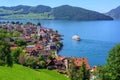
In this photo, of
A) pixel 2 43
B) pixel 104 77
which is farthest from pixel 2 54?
pixel 104 77

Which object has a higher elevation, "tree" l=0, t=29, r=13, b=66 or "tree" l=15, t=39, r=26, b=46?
"tree" l=0, t=29, r=13, b=66

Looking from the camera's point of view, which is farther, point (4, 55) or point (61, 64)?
point (61, 64)

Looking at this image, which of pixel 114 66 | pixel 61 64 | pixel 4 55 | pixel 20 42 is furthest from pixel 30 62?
pixel 20 42

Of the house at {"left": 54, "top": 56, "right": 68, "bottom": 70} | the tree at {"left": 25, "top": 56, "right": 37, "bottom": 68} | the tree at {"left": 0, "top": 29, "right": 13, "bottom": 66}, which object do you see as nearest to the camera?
the tree at {"left": 0, "top": 29, "right": 13, "bottom": 66}

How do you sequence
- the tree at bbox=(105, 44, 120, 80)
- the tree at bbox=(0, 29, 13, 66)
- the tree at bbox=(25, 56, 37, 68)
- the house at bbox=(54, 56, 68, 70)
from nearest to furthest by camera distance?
the tree at bbox=(105, 44, 120, 80), the tree at bbox=(0, 29, 13, 66), the tree at bbox=(25, 56, 37, 68), the house at bbox=(54, 56, 68, 70)

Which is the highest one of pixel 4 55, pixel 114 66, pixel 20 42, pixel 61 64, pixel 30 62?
pixel 114 66

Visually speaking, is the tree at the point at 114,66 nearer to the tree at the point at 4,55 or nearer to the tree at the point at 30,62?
the tree at the point at 4,55

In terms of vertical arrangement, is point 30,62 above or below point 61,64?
above

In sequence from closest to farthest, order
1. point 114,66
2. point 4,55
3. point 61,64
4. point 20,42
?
point 114,66 → point 4,55 → point 61,64 → point 20,42

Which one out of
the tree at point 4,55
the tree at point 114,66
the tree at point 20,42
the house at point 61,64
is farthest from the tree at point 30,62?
the tree at point 20,42

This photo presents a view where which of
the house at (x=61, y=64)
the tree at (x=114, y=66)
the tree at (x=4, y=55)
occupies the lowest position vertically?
the house at (x=61, y=64)

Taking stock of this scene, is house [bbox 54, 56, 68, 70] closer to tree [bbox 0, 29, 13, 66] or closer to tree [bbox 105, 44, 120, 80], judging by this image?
tree [bbox 0, 29, 13, 66]

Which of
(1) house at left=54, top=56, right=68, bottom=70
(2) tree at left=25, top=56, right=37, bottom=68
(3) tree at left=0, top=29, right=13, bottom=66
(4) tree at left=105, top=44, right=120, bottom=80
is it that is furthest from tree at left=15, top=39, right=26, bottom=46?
(4) tree at left=105, top=44, right=120, bottom=80

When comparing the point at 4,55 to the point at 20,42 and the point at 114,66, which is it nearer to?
the point at 114,66
